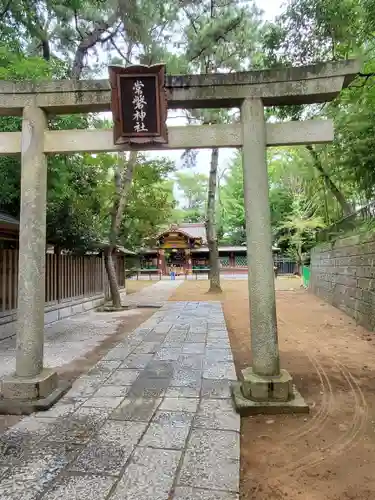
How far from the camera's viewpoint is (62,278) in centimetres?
999

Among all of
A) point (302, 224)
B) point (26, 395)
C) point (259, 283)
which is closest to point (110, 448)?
point (26, 395)

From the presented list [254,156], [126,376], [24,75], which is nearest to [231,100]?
[254,156]

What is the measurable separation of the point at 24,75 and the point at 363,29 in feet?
21.1

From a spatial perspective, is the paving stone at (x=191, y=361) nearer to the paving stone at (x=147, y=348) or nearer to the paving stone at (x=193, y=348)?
the paving stone at (x=193, y=348)

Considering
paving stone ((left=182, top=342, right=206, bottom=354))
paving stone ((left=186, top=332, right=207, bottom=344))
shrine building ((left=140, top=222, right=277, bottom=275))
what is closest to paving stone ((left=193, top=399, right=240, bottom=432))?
paving stone ((left=182, top=342, right=206, bottom=354))

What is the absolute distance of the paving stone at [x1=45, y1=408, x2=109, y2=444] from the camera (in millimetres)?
2797

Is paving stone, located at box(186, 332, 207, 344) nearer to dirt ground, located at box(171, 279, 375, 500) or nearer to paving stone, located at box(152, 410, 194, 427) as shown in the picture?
dirt ground, located at box(171, 279, 375, 500)

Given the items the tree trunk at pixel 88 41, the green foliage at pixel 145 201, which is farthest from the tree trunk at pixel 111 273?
the tree trunk at pixel 88 41

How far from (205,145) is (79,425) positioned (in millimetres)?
3060

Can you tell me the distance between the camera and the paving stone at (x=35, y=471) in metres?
2.10

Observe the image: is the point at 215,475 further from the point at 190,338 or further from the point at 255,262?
the point at 190,338

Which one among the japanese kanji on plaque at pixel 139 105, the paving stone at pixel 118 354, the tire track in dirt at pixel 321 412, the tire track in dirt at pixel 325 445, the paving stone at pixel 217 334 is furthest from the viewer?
the paving stone at pixel 217 334

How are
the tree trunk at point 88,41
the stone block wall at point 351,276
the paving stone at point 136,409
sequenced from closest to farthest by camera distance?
the paving stone at point 136,409 < the stone block wall at point 351,276 < the tree trunk at point 88,41

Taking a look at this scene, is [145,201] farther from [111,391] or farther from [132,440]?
[132,440]
